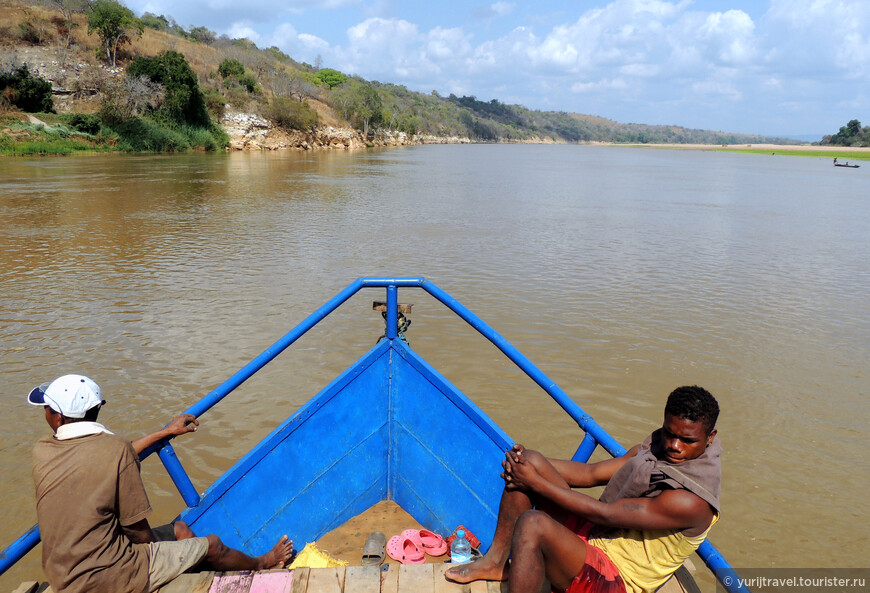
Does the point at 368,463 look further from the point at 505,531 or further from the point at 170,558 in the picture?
the point at 170,558

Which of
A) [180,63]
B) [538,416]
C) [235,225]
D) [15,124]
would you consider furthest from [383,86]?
[538,416]

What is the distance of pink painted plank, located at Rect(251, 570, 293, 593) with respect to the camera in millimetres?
2229

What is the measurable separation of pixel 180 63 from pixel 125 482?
43.8 m

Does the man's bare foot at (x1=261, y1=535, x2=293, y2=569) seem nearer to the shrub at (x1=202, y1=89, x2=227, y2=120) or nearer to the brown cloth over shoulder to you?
the brown cloth over shoulder

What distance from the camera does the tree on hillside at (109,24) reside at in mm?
43344

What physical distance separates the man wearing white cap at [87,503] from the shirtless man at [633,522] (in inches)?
48.7

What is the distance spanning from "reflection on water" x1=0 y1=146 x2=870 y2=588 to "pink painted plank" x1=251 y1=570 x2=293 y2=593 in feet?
6.67

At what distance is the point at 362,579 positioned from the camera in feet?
7.51

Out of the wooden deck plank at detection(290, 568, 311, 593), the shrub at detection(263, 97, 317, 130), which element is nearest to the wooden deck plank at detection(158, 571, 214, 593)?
the wooden deck plank at detection(290, 568, 311, 593)

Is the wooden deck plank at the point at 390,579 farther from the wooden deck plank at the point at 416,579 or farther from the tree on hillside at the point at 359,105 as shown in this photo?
the tree on hillside at the point at 359,105

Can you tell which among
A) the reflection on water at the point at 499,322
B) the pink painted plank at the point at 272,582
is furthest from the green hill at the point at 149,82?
the pink painted plank at the point at 272,582

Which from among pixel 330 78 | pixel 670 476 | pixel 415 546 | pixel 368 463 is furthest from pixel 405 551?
pixel 330 78

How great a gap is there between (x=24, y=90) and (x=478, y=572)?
40.5 metres

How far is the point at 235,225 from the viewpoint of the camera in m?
13.8
